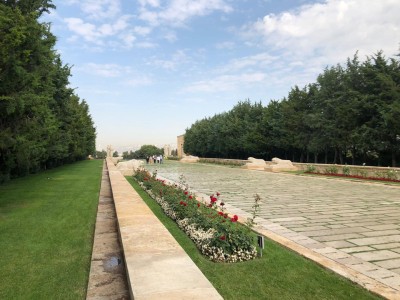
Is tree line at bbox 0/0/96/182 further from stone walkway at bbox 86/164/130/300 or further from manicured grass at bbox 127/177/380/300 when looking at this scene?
manicured grass at bbox 127/177/380/300

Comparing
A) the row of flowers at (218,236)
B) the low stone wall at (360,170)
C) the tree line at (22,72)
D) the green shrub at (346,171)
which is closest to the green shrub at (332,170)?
the low stone wall at (360,170)

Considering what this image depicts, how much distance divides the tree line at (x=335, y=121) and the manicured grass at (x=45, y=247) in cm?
1965

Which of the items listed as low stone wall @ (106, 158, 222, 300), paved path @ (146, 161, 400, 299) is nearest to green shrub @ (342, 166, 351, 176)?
paved path @ (146, 161, 400, 299)

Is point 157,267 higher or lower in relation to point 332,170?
lower

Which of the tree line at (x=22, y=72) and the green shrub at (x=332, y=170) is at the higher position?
the tree line at (x=22, y=72)

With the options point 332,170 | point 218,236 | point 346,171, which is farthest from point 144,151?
point 218,236

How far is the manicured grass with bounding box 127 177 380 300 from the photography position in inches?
151

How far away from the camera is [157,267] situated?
13.0 ft

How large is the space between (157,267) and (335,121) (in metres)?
26.5

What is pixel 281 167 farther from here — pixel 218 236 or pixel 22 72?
pixel 218 236

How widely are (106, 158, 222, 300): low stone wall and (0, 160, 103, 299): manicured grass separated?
2.38ft

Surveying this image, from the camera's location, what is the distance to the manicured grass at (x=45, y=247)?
4.15 metres

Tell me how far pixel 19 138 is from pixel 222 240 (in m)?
6.97

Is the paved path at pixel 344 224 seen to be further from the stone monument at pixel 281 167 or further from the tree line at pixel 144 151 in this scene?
the tree line at pixel 144 151
